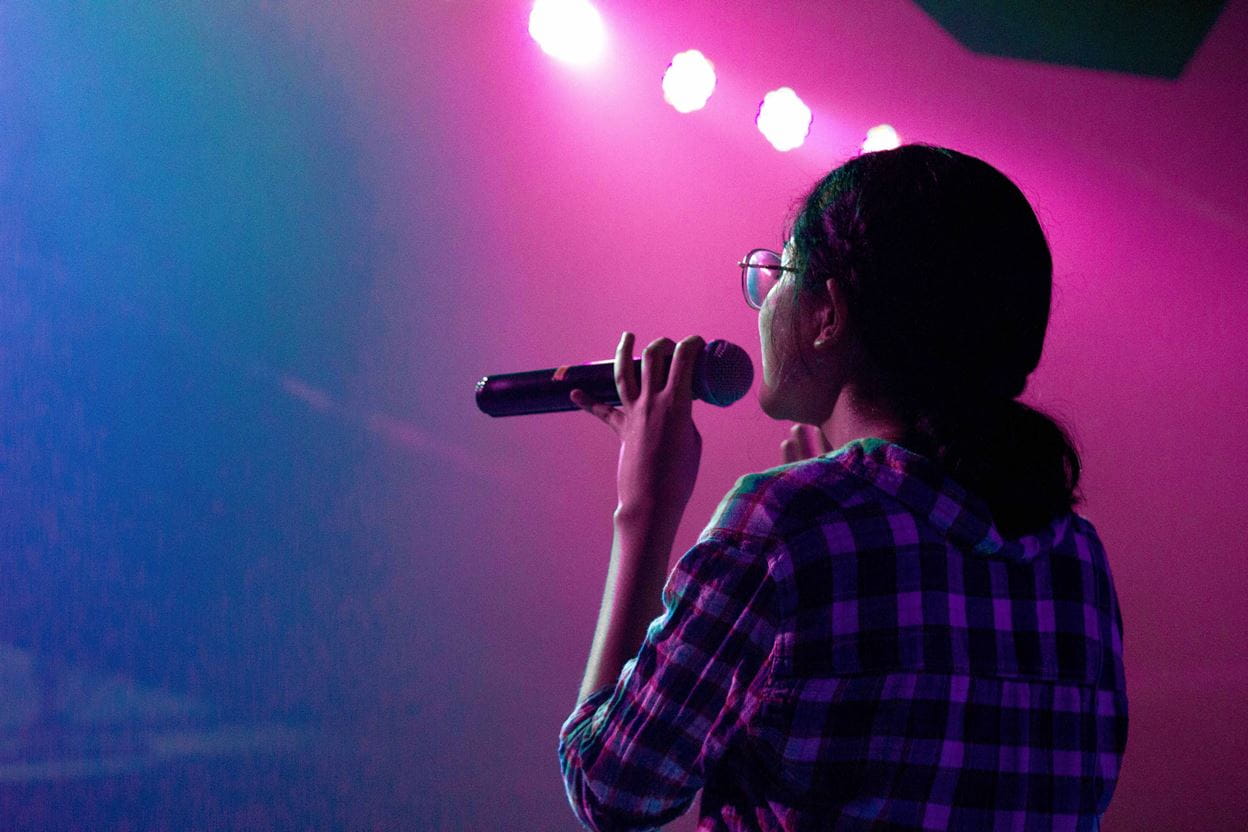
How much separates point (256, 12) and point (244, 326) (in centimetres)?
77

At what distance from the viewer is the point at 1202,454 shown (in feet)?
8.20

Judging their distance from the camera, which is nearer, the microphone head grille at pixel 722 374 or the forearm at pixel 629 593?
the forearm at pixel 629 593

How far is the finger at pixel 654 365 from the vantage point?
34.7 inches

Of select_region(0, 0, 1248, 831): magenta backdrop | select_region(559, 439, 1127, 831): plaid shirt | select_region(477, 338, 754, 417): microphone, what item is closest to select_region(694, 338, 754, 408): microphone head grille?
select_region(477, 338, 754, 417): microphone

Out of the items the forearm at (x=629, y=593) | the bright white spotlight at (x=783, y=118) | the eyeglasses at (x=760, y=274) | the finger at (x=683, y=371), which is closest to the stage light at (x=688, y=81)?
the bright white spotlight at (x=783, y=118)

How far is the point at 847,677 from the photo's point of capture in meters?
0.59

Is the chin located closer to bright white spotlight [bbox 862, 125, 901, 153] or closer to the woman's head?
the woman's head

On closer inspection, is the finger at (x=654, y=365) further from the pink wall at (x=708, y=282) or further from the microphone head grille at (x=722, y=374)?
the pink wall at (x=708, y=282)

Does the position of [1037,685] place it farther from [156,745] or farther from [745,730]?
[156,745]

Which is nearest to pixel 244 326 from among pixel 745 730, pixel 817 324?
pixel 817 324

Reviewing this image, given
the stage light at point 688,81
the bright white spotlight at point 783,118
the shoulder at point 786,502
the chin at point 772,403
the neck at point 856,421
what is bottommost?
the shoulder at point 786,502

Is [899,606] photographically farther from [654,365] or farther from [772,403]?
[654,365]

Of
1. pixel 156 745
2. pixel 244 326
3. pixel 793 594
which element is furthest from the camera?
pixel 244 326

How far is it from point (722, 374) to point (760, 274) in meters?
0.18
